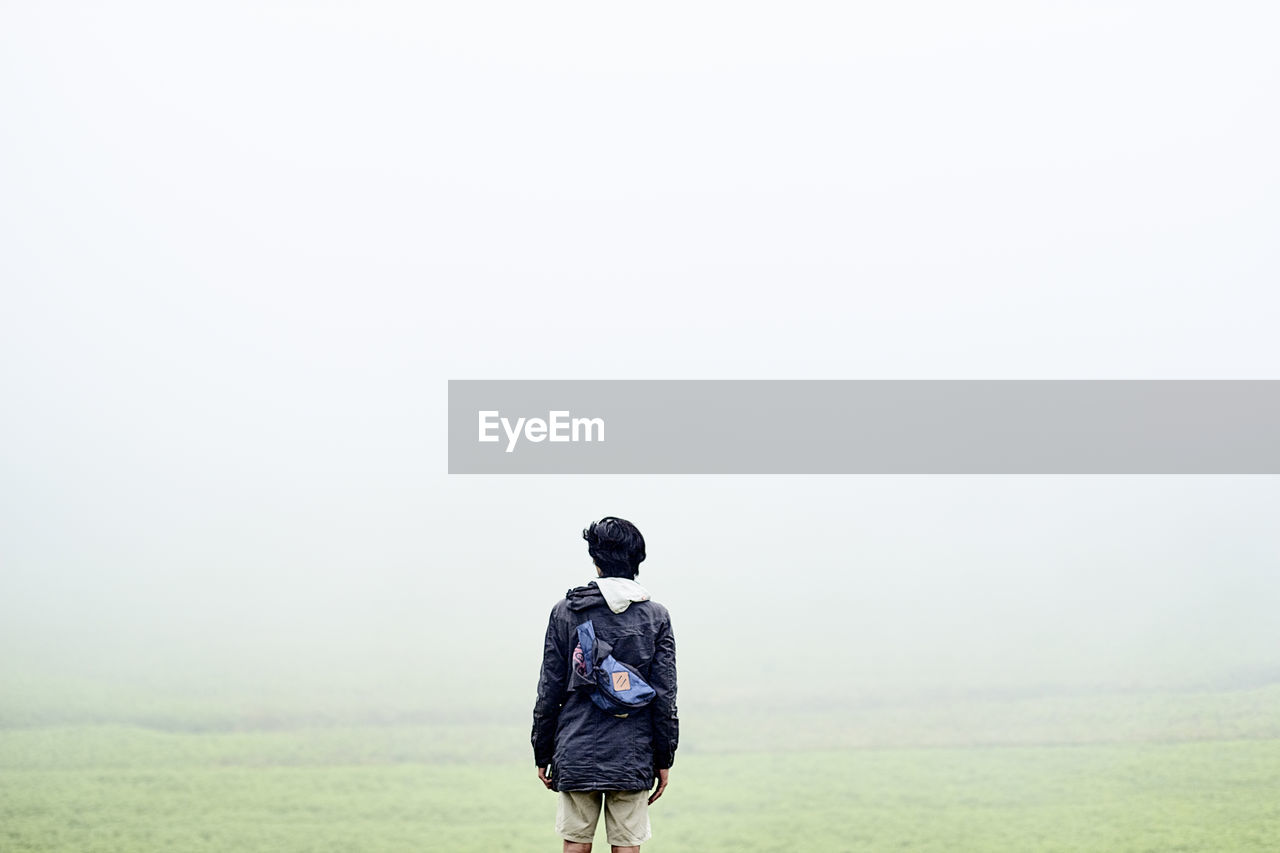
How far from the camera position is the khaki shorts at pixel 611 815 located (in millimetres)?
2746

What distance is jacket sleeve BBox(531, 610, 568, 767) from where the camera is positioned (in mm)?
2723

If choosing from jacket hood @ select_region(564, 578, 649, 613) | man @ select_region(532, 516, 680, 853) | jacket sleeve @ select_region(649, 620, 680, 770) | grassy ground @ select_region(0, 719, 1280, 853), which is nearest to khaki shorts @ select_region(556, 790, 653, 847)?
man @ select_region(532, 516, 680, 853)

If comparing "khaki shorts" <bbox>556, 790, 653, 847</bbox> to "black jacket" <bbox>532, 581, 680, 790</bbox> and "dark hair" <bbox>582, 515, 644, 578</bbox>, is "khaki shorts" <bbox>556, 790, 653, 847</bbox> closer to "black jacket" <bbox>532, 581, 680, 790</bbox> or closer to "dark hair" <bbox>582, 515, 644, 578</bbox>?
"black jacket" <bbox>532, 581, 680, 790</bbox>

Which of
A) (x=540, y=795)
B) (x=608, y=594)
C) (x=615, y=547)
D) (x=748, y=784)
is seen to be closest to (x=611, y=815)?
(x=608, y=594)

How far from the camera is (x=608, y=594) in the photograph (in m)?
2.70

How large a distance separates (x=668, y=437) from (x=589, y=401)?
65 centimetres

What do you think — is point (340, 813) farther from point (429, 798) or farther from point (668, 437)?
point (668, 437)

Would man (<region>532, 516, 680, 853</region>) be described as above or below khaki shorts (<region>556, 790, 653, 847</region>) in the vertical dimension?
above

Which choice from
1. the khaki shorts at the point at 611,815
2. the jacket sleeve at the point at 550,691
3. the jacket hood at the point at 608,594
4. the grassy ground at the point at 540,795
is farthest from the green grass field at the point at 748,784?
the jacket hood at the point at 608,594

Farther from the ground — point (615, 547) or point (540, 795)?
point (615, 547)

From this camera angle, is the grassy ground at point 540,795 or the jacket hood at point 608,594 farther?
the grassy ground at point 540,795

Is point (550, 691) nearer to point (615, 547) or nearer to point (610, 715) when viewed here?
point (610, 715)

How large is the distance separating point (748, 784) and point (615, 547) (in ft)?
13.2

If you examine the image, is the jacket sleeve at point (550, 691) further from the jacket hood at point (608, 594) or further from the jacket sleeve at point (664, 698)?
the jacket sleeve at point (664, 698)
